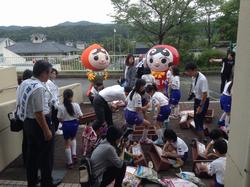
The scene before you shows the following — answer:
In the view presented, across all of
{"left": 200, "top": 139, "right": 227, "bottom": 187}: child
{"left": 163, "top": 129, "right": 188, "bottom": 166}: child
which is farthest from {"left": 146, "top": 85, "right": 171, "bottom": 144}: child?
{"left": 200, "top": 139, "right": 227, "bottom": 187}: child

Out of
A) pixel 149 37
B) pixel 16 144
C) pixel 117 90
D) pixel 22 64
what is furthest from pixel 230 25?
pixel 16 144

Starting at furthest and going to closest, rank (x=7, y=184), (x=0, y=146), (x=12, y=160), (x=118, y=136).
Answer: (x=12, y=160)
(x=0, y=146)
(x=7, y=184)
(x=118, y=136)

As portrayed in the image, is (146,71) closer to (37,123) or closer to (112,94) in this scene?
(112,94)

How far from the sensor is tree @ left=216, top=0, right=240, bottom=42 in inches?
927

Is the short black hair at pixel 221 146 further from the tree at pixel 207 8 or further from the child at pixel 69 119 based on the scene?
the tree at pixel 207 8

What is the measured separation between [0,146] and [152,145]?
292 cm

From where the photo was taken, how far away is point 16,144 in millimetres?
5965

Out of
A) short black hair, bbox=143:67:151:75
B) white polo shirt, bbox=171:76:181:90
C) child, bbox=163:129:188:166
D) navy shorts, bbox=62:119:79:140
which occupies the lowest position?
child, bbox=163:129:188:166

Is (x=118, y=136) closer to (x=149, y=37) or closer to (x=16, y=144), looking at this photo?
(x=16, y=144)

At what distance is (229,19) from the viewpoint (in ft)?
78.6

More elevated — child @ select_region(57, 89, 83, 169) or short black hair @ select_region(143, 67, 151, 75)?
short black hair @ select_region(143, 67, 151, 75)

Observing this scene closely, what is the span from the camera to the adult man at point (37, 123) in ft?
12.9

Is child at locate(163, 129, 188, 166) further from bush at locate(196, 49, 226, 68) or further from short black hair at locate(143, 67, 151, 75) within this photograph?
bush at locate(196, 49, 226, 68)

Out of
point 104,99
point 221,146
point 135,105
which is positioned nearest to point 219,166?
point 221,146
